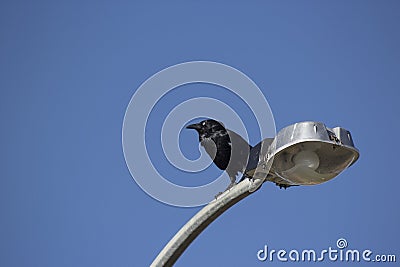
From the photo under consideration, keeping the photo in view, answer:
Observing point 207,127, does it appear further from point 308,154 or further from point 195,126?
point 308,154

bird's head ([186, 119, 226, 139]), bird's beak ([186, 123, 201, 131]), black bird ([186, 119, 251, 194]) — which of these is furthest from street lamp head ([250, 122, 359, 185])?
bird's beak ([186, 123, 201, 131])

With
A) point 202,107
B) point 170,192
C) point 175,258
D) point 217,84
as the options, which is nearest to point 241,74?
point 217,84

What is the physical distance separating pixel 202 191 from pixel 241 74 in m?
1.04

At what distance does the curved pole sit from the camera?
5426 millimetres

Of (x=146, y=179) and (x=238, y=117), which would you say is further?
(x=238, y=117)

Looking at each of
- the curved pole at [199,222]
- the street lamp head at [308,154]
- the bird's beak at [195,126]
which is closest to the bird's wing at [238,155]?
the curved pole at [199,222]

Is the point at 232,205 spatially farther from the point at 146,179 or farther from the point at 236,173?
the point at 236,173

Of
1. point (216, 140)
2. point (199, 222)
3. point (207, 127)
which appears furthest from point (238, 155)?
point (207, 127)

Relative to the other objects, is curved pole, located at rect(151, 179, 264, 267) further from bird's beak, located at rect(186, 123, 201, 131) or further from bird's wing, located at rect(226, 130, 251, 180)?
bird's beak, located at rect(186, 123, 201, 131)

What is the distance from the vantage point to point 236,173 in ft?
23.7

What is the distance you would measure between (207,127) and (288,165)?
19.7ft

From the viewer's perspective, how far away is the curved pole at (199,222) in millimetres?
5426

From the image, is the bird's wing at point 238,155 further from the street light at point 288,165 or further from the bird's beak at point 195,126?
the bird's beak at point 195,126

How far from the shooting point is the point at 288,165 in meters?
5.21
